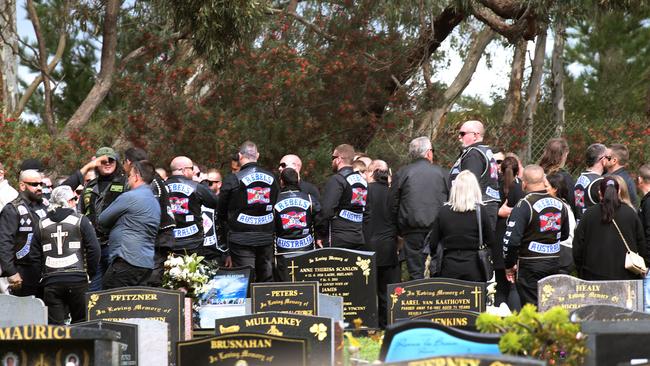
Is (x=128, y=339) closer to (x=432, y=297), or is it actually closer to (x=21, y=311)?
(x=21, y=311)

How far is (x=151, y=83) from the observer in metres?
22.3

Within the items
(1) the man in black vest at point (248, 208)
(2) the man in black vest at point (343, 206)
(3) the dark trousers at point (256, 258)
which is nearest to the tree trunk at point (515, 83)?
(2) the man in black vest at point (343, 206)

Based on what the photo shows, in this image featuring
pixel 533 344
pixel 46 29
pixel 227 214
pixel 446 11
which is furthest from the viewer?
pixel 46 29

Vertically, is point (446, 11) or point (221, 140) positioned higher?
point (446, 11)

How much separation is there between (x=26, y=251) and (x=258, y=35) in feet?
30.2

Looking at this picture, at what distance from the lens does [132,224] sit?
46.1ft

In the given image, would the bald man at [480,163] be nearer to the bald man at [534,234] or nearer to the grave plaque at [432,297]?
the bald man at [534,234]

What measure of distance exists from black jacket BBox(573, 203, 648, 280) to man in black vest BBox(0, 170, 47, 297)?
241 inches

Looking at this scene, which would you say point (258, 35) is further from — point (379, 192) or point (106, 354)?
point (106, 354)

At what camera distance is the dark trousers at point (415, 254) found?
16188mm

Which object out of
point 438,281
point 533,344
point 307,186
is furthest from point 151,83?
point 533,344

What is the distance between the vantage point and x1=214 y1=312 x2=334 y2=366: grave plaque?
10.5m

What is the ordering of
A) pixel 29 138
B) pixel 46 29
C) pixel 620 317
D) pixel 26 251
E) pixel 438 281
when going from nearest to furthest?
pixel 620 317, pixel 438 281, pixel 26 251, pixel 29 138, pixel 46 29

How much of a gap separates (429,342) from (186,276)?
286 inches
